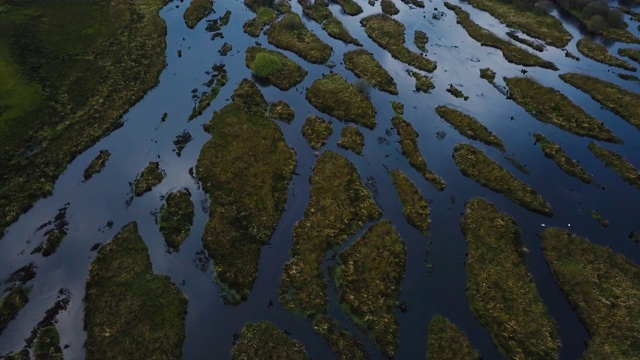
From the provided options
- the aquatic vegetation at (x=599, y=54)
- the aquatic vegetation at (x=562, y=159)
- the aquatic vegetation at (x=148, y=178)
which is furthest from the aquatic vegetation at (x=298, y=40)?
the aquatic vegetation at (x=599, y=54)

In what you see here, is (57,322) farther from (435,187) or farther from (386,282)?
(435,187)

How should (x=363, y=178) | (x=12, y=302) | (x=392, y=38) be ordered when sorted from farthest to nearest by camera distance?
(x=392, y=38), (x=363, y=178), (x=12, y=302)

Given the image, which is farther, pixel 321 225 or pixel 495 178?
pixel 495 178

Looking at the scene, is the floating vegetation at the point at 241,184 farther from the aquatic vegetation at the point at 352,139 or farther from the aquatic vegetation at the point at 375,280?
the aquatic vegetation at the point at 375,280

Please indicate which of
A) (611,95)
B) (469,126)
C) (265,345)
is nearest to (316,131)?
(469,126)

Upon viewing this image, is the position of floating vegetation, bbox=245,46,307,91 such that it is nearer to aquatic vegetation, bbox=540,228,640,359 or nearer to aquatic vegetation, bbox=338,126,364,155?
aquatic vegetation, bbox=338,126,364,155

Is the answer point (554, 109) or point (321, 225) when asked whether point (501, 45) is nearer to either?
point (554, 109)
